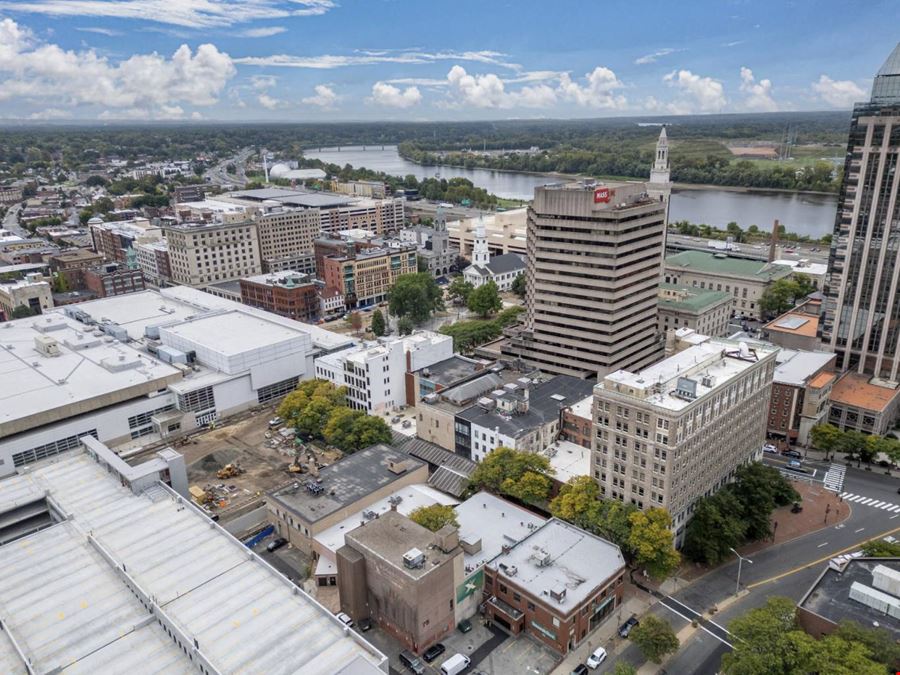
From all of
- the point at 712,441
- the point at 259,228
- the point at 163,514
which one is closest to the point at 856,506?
the point at 712,441

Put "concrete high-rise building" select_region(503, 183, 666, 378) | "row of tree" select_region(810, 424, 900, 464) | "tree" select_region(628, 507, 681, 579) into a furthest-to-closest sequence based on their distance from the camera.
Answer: "concrete high-rise building" select_region(503, 183, 666, 378), "row of tree" select_region(810, 424, 900, 464), "tree" select_region(628, 507, 681, 579)

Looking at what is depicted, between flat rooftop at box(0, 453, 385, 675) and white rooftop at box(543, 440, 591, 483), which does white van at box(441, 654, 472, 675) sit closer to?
flat rooftop at box(0, 453, 385, 675)

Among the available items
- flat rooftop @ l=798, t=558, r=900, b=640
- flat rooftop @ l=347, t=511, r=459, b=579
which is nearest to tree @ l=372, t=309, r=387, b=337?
flat rooftop @ l=347, t=511, r=459, b=579

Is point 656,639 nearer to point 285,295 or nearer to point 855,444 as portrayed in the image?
point 855,444

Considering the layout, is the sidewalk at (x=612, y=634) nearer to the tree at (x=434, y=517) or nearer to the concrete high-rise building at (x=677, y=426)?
the concrete high-rise building at (x=677, y=426)

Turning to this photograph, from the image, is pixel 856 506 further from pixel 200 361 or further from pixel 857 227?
pixel 200 361

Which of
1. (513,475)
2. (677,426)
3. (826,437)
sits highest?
(677,426)

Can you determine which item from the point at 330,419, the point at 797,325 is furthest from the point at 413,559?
the point at 797,325
